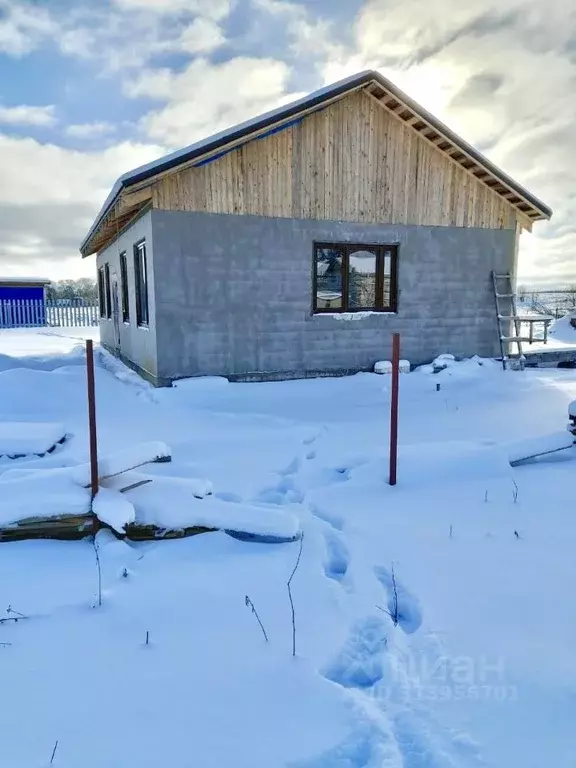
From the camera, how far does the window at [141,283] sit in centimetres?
1007

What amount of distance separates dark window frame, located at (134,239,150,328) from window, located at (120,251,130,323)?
1359 mm

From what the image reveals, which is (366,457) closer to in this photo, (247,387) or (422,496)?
(422,496)

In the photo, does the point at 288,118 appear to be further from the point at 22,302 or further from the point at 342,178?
the point at 22,302

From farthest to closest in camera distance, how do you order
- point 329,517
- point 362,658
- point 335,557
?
A: point 329,517
point 335,557
point 362,658

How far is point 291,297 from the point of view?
9727mm

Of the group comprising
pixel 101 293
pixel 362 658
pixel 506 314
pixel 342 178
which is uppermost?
pixel 342 178

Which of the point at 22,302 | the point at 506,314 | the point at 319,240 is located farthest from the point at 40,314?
the point at 506,314

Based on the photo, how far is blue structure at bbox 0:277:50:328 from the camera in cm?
2711

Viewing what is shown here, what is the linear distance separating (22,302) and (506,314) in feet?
83.3

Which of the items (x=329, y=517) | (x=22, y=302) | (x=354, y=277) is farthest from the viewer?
(x=22, y=302)

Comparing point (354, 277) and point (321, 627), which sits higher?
point (354, 277)

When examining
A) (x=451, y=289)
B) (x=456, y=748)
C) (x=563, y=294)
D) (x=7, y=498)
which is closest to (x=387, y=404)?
(x=451, y=289)

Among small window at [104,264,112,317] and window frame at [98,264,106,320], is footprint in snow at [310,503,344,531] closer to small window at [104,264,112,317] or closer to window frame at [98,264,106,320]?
small window at [104,264,112,317]

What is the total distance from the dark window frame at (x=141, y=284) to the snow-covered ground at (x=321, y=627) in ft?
17.8
